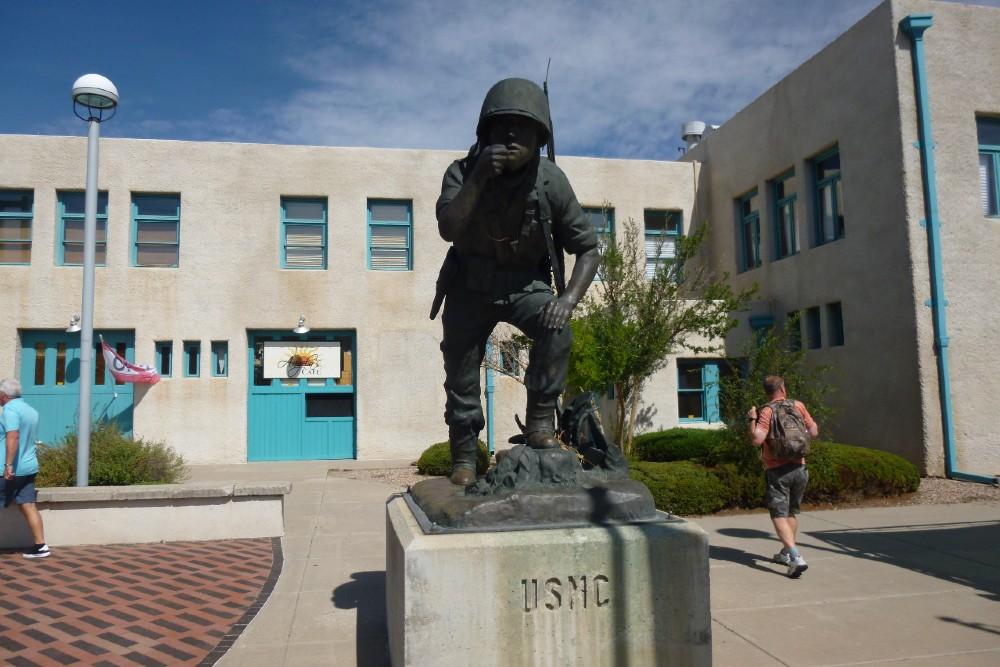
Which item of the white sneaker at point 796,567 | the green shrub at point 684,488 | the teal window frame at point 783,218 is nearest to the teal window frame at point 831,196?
the teal window frame at point 783,218

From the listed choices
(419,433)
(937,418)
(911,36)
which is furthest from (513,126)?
(419,433)

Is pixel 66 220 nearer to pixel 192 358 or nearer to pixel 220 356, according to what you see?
pixel 192 358

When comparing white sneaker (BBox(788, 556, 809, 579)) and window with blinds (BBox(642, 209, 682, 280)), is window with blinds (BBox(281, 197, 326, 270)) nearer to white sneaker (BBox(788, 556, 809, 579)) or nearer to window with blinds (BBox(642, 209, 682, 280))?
window with blinds (BBox(642, 209, 682, 280))

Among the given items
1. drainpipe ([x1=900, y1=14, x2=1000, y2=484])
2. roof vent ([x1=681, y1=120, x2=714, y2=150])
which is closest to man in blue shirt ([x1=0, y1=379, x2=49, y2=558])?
drainpipe ([x1=900, y1=14, x2=1000, y2=484])

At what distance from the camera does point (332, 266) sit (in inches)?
634

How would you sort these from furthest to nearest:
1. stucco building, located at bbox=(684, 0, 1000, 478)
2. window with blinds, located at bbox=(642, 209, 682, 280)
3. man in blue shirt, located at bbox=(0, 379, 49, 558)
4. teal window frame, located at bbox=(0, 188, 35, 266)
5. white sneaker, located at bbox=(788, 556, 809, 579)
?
window with blinds, located at bbox=(642, 209, 682, 280) < teal window frame, located at bbox=(0, 188, 35, 266) < stucco building, located at bbox=(684, 0, 1000, 478) < man in blue shirt, located at bbox=(0, 379, 49, 558) < white sneaker, located at bbox=(788, 556, 809, 579)

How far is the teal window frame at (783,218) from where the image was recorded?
15781 mm

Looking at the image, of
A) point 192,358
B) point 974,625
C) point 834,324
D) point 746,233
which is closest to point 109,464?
point 192,358

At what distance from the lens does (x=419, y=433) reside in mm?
15922

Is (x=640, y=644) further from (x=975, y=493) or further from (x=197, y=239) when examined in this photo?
(x=197, y=239)

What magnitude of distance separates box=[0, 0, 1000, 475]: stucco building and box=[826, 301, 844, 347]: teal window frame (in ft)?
0.15

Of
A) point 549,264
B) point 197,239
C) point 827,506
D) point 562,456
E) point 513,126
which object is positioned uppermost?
point 197,239

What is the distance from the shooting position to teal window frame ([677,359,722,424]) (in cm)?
1700

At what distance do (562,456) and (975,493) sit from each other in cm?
962
